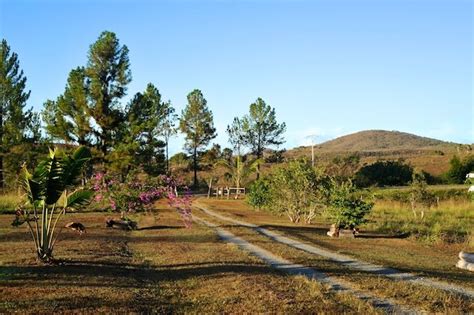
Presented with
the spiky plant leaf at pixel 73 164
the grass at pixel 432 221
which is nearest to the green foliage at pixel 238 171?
the grass at pixel 432 221

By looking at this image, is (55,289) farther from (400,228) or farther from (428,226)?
(428,226)

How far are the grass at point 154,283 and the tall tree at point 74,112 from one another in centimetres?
2769

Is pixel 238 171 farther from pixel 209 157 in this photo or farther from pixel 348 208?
pixel 348 208

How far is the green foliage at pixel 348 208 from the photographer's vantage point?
21781 millimetres

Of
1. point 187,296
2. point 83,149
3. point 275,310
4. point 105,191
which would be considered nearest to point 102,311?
point 187,296

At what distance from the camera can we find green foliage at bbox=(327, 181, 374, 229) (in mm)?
21781

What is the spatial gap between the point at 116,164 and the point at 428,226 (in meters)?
25.1

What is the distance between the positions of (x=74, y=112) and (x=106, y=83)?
11.8 feet

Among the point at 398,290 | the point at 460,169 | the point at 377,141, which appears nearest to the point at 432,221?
the point at 398,290

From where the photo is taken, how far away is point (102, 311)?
746cm

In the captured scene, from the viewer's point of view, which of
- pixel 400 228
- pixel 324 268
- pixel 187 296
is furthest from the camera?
pixel 400 228

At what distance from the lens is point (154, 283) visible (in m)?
9.94

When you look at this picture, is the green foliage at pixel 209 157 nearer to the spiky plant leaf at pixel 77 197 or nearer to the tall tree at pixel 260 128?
the tall tree at pixel 260 128

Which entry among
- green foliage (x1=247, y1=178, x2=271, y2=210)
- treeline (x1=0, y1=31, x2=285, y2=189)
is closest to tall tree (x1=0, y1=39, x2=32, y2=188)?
treeline (x1=0, y1=31, x2=285, y2=189)
